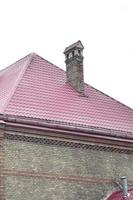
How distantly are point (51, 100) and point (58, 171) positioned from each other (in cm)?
296

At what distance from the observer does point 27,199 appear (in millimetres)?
15836

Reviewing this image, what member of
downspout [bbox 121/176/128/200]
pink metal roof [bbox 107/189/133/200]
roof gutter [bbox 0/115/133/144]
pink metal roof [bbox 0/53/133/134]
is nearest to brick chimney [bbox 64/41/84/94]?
pink metal roof [bbox 0/53/133/134]

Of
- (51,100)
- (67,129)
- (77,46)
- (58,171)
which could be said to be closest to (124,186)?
(58,171)

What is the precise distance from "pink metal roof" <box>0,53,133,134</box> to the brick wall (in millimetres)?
995

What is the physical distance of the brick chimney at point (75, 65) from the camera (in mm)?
20047

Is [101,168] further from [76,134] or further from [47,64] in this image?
[47,64]

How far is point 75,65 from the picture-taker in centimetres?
2014

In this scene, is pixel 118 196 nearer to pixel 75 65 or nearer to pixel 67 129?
pixel 67 129

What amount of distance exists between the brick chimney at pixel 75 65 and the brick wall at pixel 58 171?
127 inches

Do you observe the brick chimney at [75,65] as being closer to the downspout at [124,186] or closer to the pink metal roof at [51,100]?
the pink metal roof at [51,100]

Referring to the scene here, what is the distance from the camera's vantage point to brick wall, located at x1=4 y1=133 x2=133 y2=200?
15.9 meters

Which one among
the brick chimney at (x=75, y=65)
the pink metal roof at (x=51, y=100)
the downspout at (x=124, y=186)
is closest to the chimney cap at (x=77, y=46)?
the brick chimney at (x=75, y=65)

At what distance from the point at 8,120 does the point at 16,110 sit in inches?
32.1

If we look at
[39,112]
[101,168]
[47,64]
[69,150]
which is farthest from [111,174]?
[47,64]
